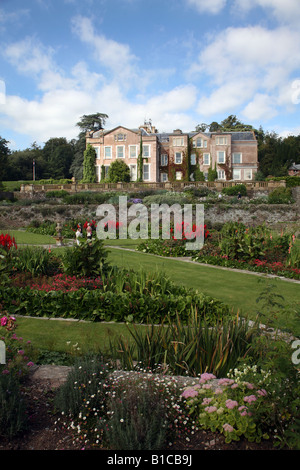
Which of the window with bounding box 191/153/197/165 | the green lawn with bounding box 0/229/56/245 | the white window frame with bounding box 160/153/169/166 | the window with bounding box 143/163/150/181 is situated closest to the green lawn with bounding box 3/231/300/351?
the green lawn with bounding box 0/229/56/245

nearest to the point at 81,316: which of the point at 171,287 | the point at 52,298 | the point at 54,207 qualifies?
Answer: the point at 52,298

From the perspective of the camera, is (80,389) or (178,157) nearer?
(80,389)

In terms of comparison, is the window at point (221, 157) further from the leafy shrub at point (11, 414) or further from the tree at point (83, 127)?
the leafy shrub at point (11, 414)

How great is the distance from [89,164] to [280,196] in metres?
21.4

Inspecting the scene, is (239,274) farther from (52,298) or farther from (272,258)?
(52,298)

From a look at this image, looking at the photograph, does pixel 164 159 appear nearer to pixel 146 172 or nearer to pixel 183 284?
pixel 146 172

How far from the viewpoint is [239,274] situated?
954 centimetres

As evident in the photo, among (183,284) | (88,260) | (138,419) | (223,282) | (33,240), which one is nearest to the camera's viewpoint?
(138,419)

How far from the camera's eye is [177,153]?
138 ft

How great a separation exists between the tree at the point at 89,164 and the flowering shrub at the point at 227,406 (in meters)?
39.2

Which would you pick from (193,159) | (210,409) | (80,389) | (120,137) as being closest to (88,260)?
(80,389)

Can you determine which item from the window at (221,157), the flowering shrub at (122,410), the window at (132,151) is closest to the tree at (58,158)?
the window at (132,151)

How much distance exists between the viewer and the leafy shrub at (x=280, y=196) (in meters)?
28.4

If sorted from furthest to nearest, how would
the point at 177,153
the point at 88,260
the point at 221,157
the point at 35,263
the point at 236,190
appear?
the point at 221,157
the point at 177,153
the point at 236,190
the point at 35,263
the point at 88,260
